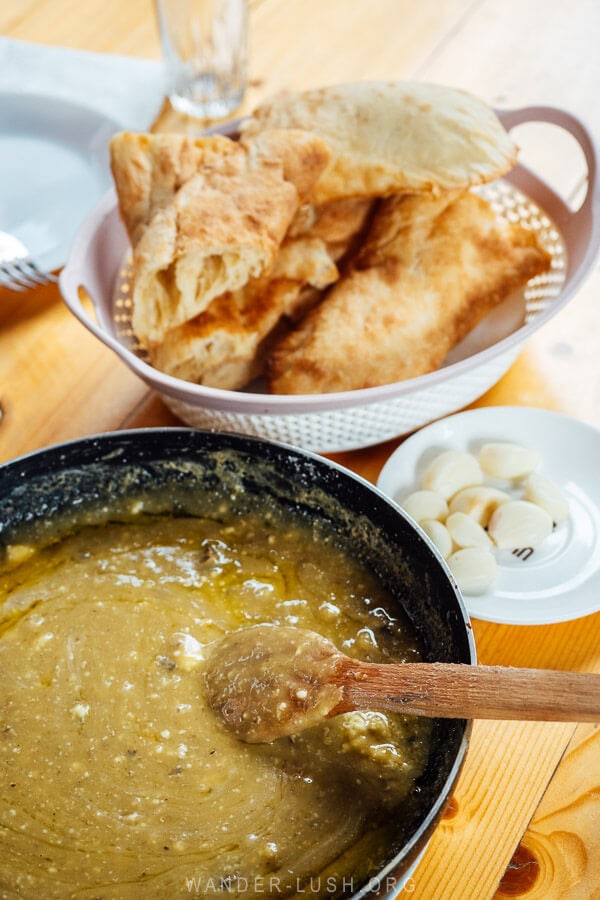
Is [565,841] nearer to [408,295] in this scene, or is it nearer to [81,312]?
[408,295]

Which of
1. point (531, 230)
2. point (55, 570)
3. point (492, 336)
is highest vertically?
point (531, 230)

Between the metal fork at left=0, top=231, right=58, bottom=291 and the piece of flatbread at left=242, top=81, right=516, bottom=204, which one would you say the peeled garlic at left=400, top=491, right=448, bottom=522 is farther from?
the metal fork at left=0, top=231, right=58, bottom=291

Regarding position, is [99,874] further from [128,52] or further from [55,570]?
[128,52]

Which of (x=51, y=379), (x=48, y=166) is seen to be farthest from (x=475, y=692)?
(x=48, y=166)

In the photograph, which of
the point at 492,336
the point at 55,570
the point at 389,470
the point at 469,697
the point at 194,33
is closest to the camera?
the point at 469,697

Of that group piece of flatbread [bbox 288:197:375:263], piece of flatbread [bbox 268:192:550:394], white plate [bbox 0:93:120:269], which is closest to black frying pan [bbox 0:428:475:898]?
piece of flatbread [bbox 268:192:550:394]

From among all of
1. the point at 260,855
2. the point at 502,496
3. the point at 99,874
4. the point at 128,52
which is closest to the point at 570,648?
the point at 502,496

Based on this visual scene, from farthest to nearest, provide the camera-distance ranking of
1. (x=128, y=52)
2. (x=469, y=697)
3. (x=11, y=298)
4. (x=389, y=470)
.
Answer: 1. (x=128, y=52)
2. (x=11, y=298)
3. (x=389, y=470)
4. (x=469, y=697)
